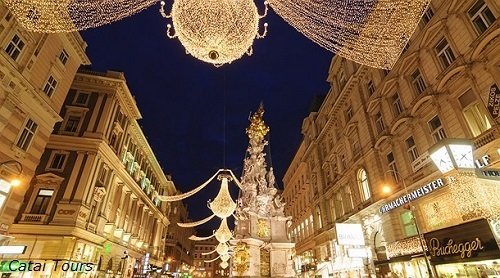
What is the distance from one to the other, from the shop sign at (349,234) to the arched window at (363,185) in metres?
3.82

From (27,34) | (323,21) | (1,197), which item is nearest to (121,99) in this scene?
(27,34)

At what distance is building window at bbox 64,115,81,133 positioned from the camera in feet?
78.7

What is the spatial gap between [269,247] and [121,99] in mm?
21852

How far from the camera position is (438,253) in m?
10.8

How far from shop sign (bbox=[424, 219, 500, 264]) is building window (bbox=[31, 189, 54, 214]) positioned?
82.6 feet

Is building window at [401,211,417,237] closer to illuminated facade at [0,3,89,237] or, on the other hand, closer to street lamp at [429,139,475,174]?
street lamp at [429,139,475,174]

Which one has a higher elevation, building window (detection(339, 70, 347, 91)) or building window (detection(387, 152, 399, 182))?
building window (detection(339, 70, 347, 91))

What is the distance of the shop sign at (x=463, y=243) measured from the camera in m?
9.08

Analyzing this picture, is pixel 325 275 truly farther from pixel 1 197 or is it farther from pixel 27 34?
pixel 27 34

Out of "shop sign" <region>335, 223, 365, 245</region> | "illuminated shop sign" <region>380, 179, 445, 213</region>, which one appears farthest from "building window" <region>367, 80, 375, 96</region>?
"shop sign" <region>335, 223, 365, 245</region>

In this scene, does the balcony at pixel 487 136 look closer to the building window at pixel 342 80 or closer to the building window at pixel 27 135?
the building window at pixel 342 80

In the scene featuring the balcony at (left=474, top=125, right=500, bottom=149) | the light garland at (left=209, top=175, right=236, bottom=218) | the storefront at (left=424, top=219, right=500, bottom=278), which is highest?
the balcony at (left=474, top=125, right=500, bottom=149)

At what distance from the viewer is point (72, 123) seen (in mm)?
24453

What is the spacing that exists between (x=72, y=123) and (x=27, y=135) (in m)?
11.0
